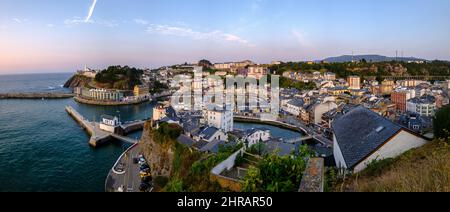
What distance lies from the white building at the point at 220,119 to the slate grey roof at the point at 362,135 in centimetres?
736

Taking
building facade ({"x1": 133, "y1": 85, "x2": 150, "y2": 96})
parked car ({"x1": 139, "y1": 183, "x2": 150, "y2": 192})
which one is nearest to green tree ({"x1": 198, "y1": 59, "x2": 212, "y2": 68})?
building facade ({"x1": 133, "y1": 85, "x2": 150, "y2": 96})

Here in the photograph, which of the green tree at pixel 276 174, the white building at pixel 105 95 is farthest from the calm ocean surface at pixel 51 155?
the white building at pixel 105 95

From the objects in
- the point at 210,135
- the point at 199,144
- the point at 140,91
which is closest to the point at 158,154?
the point at 199,144

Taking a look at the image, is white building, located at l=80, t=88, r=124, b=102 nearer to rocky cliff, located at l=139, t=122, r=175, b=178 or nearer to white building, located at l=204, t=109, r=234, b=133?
white building, located at l=204, t=109, r=234, b=133

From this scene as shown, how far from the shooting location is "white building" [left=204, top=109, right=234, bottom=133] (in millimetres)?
12422

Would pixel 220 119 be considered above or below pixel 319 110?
below

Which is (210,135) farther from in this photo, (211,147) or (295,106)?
(295,106)

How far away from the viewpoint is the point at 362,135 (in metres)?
4.35

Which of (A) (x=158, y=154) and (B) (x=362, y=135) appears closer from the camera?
(B) (x=362, y=135)

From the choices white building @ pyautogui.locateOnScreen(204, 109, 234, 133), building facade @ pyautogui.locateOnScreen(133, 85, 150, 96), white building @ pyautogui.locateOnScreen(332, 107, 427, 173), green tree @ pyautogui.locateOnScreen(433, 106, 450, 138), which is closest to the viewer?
white building @ pyautogui.locateOnScreen(332, 107, 427, 173)

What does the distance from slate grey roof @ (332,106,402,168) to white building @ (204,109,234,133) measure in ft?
24.1

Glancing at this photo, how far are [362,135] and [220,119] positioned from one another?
834 cm
